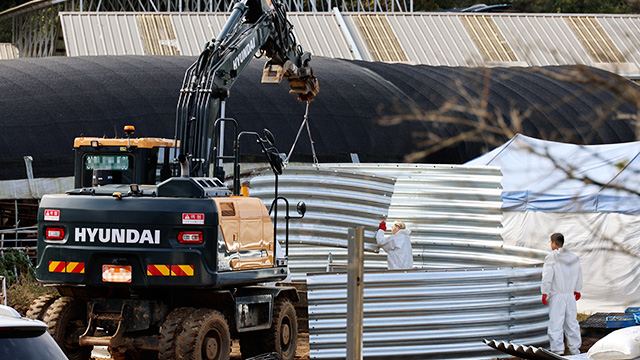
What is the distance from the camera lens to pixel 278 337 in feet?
39.6

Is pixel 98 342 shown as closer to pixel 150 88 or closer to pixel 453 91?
pixel 150 88

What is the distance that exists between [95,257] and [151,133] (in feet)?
40.9

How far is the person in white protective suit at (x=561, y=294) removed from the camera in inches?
520

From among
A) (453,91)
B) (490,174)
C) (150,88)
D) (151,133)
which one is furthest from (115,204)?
(453,91)

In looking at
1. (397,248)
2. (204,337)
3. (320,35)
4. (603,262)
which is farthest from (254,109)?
(320,35)

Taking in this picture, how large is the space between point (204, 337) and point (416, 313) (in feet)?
9.17

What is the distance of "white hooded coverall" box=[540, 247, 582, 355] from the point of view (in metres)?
13.2

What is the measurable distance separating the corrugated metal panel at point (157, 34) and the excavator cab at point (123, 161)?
24207 mm

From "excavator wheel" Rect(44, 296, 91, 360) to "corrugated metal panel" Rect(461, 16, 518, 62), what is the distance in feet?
91.4

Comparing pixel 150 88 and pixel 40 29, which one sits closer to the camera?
pixel 150 88

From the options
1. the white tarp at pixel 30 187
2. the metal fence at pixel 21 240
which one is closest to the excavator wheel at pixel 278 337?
the metal fence at pixel 21 240

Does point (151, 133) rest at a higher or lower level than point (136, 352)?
higher

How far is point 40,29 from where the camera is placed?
2218 inches

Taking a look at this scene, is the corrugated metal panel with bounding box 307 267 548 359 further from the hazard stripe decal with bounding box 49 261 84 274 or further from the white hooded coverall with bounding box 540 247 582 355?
the hazard stripe decal with bounding box 49 261 84 274
